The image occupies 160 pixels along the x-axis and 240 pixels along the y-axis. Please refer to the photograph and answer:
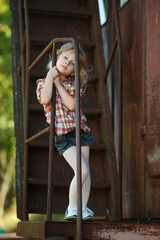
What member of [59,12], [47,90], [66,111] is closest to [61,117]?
[66,111]

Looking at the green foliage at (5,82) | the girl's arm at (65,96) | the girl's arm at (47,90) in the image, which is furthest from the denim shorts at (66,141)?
the green foliage at (5,82)

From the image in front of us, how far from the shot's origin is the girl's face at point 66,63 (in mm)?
4129

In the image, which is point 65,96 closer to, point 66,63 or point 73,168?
point 66,63

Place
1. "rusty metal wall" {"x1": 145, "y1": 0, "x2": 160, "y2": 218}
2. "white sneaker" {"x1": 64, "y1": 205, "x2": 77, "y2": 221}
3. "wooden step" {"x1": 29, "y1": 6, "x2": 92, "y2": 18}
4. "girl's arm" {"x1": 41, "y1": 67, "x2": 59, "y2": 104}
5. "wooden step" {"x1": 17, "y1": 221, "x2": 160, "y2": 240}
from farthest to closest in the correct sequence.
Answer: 1. "wooden step" {"x1": 29, "y1": 6, "x2": 92, "y2": 18}
2. "rusty metal wall" {"x1": 145, "y1": 0, "x2": 160, "y2": 218}
3. "girl's arm" {"x1": 41, "y1": 67, "x2": 59, "y2": 104}
4. "white sneaker" {"x1": 64, "y1": 205, "x2": 77, "y2": 221}
5. "wooden step" {"x1": 17, "y1": 221, "x2": 160, "y2": 240}

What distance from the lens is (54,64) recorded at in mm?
4117

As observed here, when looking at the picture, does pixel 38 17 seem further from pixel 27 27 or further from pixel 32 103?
pixel 32 103

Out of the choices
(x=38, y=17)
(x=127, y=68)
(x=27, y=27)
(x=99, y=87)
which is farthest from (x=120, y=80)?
(x=38, y=17)

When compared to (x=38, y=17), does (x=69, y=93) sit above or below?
below

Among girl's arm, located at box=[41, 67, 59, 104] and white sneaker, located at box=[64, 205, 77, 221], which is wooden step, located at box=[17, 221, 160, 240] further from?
girl's arm, located at box=[41, 67, 59, 104]

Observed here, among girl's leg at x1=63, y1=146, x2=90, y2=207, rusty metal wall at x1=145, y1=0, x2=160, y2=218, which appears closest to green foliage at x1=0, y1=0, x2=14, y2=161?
rusty metal wall at x1=145, y1=0, x2=160, y2=218

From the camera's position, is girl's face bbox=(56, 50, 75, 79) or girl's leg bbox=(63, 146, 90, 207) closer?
girl's leg bbox=(63, 146, 90, 207)

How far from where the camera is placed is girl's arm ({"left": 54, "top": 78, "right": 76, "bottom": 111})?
4.07 meters

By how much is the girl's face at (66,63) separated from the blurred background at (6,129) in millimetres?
9376

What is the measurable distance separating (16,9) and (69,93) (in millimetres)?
2261
